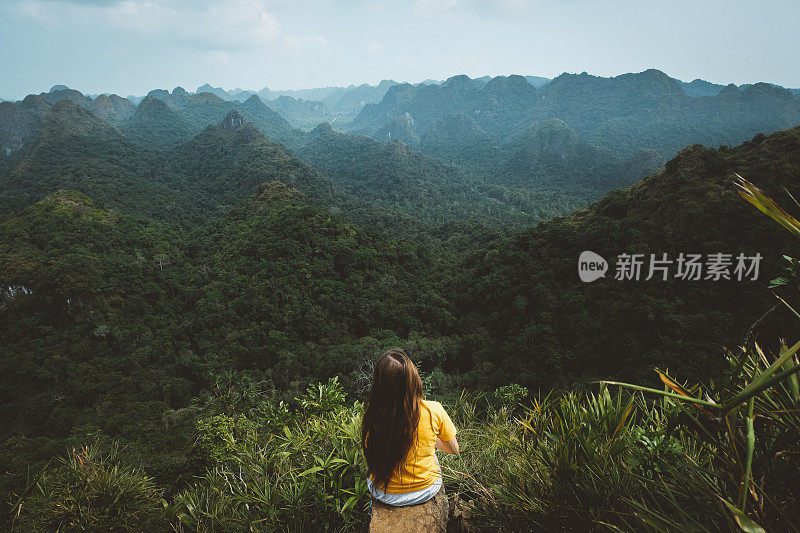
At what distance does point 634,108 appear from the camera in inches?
4252

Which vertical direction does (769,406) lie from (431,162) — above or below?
below

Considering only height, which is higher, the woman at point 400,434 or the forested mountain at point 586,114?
the forested mountain at point 586,114

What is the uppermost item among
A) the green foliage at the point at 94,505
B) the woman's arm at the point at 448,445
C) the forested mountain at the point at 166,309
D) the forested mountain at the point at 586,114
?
the forested mountain at the point at 586,114

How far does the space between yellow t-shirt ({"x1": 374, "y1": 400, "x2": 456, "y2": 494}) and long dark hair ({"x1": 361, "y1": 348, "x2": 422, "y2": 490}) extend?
0.06m

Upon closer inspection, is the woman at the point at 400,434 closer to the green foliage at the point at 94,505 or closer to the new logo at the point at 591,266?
the green foliage at the point at 94,505

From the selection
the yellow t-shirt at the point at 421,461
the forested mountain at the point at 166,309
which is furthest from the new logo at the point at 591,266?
the yellow t-shirt at the point at 421,461

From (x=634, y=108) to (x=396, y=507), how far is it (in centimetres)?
13776

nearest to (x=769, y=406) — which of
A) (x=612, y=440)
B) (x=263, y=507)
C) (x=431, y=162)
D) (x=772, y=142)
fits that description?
(x=612, y=440)

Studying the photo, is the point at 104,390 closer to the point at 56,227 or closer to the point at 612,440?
the point at 56,227

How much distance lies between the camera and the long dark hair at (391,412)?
2.00 m

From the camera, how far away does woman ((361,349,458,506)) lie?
6.58ft

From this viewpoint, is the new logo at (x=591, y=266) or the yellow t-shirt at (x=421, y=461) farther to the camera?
the new logo at (x=591, y=266)

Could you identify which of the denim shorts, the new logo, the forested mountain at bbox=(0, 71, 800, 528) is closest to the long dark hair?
the denim shorts

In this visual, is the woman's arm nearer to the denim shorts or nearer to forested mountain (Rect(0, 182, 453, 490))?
the denim shorts
